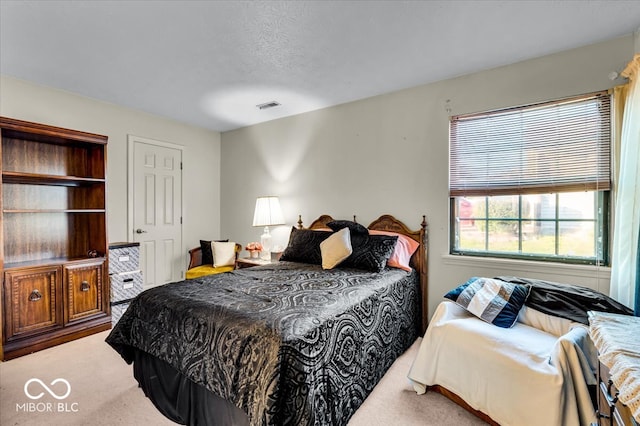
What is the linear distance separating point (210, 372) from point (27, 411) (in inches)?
54.2

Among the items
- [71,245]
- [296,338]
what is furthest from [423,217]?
[71,245]

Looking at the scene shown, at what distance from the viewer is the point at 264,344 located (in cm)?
133

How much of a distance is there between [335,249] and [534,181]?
1786mm

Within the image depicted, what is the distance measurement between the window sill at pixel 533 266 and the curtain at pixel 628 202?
164 mm

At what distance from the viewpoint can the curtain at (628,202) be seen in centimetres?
185

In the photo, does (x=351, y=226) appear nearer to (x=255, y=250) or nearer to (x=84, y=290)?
(x=255, y=250)

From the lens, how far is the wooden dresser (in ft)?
2.68

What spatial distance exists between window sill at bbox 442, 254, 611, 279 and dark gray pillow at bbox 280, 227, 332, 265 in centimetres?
122

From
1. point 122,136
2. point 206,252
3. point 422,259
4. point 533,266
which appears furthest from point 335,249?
point 122,136

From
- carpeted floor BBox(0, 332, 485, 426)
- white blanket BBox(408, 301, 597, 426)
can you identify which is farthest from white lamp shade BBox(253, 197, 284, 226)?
white blanket BBox(408, 301, 597, 426)

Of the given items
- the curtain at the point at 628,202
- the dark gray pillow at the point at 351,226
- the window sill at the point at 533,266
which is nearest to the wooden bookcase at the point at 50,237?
the dark gray pillow at the point at 351,226

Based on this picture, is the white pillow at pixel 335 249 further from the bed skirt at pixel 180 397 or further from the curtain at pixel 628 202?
the curtain at pixel 628 202

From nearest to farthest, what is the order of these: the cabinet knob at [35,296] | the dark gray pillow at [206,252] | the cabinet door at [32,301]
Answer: the cabinet door at [32,301], the cabinet knob at [35,296], the dark gray pillow at [206,252]

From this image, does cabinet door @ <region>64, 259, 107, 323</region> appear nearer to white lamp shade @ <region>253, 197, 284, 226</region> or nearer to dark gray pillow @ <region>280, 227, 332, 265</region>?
white lamp shade @ <region>253, 197, 284, 226</region>
